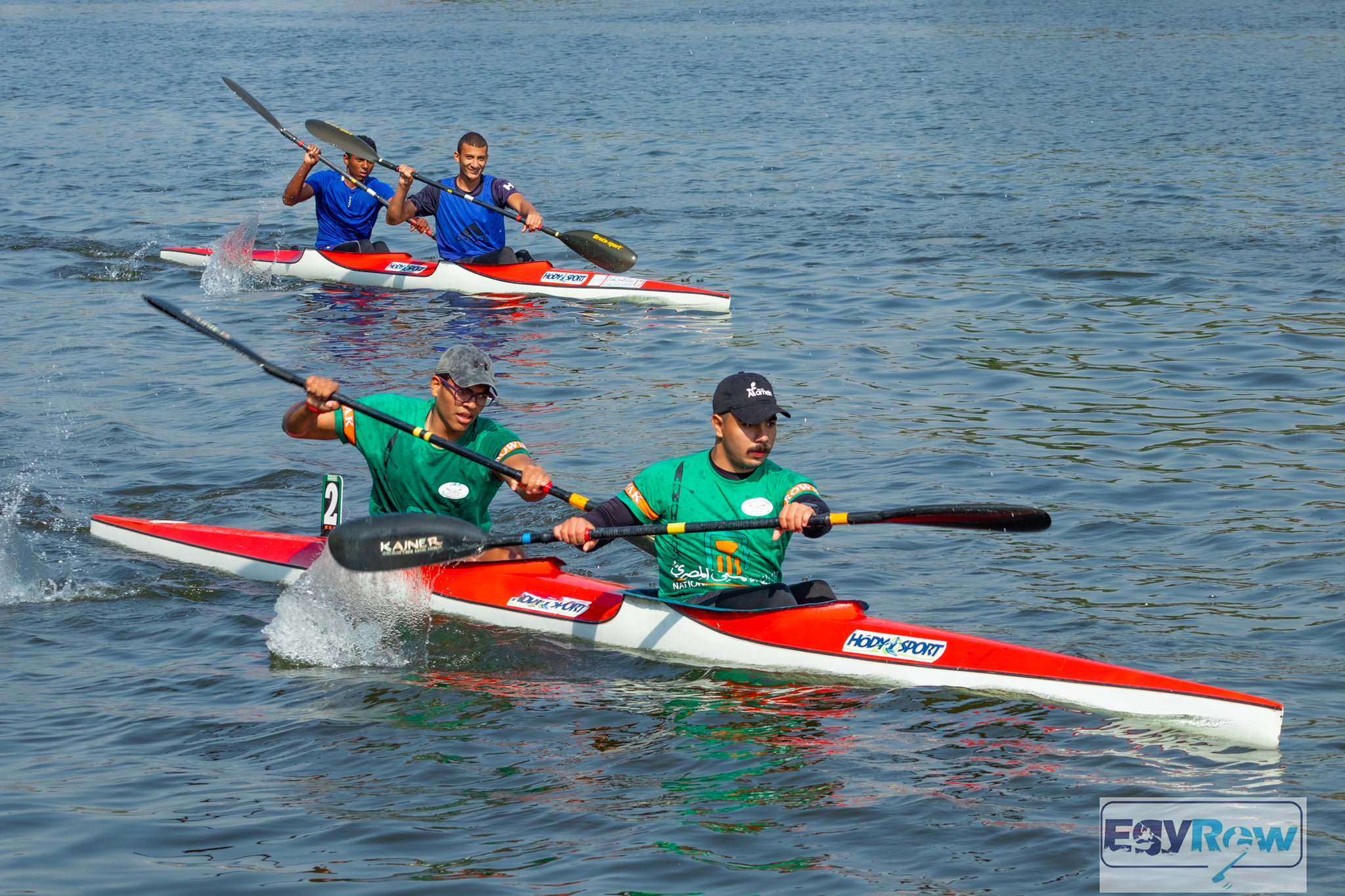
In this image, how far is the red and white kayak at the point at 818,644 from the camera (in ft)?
19.5

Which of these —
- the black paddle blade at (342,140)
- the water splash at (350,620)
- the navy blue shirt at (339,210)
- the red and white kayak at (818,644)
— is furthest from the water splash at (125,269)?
the water splash at (350,620)

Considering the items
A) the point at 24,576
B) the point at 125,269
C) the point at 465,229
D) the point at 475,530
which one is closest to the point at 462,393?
the point at 475,530

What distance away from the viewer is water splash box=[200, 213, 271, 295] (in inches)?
653

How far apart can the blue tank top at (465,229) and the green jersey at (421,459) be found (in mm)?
7852

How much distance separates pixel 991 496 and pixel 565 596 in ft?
10.9

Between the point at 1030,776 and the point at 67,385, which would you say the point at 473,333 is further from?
the point at 1030,776

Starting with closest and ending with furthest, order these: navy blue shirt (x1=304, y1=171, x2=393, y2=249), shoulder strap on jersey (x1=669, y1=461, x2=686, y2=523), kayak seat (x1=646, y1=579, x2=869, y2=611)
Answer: shoulder strap on jersey (x1=669, y1=461, x2=686, y2=523)
kayak seat (x1=646, y1=579, x2=869, y2=611)
navy blue shirt (x1=304, y1=171, x2=393, y2=249)

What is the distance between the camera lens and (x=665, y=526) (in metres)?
6.47

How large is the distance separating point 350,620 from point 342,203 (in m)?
9.40

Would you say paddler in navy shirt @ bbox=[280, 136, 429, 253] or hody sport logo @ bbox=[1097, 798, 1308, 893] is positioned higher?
paddler in navy shirt @ bbox=[280, 136, 429, 253]

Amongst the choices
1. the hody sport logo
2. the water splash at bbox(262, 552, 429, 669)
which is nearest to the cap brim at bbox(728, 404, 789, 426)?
the hody sport logo

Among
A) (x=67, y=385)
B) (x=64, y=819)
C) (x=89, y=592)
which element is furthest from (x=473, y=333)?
(x=64, y=819)

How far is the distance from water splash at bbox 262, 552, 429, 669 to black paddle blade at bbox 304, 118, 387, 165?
765 cm

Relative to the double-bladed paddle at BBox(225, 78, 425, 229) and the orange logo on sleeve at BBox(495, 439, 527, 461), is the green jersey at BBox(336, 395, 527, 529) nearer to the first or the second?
the orange logo on sleeve at BBox(495, 439, 527, 461)
